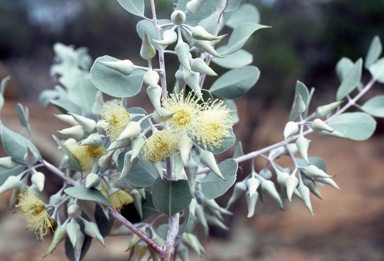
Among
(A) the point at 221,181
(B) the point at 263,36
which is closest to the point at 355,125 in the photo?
(A) the point at 221,181

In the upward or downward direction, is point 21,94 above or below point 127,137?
below

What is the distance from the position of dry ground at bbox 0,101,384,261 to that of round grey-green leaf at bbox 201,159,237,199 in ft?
7.56

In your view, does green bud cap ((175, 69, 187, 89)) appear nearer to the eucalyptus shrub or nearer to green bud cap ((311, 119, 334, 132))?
the eucalyptus shrub

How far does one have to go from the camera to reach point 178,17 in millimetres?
683

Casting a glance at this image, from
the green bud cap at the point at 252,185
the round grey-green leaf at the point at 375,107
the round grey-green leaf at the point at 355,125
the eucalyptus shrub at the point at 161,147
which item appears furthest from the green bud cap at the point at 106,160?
the round grey-green leaf at the point at 375,107

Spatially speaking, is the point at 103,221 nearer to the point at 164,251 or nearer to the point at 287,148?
the point at 164,251

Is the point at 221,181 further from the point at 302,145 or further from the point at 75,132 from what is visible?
the point at 75,132

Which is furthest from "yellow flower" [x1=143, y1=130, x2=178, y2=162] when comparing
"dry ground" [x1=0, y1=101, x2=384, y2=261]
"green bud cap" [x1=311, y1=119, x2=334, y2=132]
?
"dry ground" [x1=0, y1=101, x2=384, y2=261]

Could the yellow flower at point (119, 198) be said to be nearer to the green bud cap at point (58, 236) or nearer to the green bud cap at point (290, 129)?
the green bud cap at point (58, 236)

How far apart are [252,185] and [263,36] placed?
403 centimetres

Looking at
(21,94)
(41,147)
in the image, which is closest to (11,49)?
(21,94)

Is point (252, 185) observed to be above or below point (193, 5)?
below

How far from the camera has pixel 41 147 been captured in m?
3.62

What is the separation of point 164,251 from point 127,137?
22 centimetres
